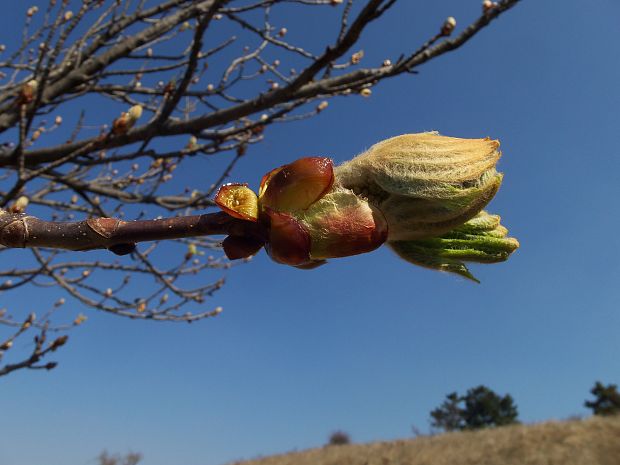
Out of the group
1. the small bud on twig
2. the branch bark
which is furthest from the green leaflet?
the small bud on twig

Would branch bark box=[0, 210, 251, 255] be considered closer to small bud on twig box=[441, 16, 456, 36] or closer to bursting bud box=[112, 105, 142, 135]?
bursting bud box=[112, 105, 142, 135]

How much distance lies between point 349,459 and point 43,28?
40.2 feet

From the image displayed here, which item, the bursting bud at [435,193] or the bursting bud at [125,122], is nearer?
the bursting bud at [435,193]

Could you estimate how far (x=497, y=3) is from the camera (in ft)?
8.34

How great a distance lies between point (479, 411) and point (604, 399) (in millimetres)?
7357

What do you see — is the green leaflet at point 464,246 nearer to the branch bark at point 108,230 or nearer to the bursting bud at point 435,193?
the bursting bud at point 435,193

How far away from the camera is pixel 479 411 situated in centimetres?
2902

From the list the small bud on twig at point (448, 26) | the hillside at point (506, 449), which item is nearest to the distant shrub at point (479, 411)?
the hillside at point (506, 449)

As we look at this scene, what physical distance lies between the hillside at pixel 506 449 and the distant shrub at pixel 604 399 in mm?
9852

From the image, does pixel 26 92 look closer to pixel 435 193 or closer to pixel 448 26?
pixel 435 193

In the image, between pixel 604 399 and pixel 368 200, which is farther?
pixel 604 399

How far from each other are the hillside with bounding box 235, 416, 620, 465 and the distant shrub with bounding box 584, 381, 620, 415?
9852 millimetres

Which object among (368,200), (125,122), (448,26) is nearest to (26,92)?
(125,122)

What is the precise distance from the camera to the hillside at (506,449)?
1092 cm
